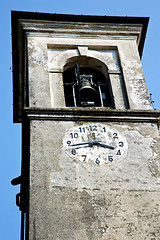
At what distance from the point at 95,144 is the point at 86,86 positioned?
217 cm

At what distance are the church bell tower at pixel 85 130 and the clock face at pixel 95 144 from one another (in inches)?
0.7

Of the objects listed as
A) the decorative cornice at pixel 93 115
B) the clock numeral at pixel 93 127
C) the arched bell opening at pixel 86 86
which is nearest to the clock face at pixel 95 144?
the clock numeral at pixel 93 127

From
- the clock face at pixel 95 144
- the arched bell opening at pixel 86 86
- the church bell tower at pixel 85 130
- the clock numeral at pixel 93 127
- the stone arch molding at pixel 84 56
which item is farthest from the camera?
the stone arch molding at pixel 84 56

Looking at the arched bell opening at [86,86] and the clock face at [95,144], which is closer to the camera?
the clock face at [95,144]

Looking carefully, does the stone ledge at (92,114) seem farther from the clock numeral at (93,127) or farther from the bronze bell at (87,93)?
the bronze bell at (87,93)

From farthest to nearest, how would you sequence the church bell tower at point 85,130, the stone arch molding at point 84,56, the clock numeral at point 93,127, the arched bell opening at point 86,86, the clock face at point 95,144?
1. the stone arch molding at point 84,56
2. the arched bell opening at point 86,86
3. the clock numeral at point 93,127
4. the clock face at point 95,144
5. the church bell tower at point 85,130

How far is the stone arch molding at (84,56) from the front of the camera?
542 inches

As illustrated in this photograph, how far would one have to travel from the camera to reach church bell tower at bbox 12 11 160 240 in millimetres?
9906

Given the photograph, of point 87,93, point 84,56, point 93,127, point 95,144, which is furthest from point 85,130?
point 84,56

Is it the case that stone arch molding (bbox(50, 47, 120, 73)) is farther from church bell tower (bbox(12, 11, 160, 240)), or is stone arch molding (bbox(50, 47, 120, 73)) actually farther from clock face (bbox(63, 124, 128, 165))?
clock face (bbox(63, 124, 128, 165))

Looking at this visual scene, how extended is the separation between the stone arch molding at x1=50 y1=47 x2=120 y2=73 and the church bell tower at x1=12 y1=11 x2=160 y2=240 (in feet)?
0.08

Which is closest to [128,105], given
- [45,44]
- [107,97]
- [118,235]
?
[107,97]

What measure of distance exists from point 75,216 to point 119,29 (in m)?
6.47

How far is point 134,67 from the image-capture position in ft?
45.2
